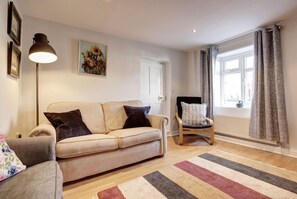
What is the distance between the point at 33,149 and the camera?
1380 millimetres

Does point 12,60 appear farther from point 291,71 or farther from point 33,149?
point 291,71

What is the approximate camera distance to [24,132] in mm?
2420

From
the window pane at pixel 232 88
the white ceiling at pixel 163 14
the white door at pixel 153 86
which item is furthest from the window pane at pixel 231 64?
the white door at pixel 153 86

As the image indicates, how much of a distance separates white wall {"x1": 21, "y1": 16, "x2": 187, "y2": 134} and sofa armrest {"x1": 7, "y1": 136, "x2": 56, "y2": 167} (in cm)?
126

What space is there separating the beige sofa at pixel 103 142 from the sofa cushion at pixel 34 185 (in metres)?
0.58

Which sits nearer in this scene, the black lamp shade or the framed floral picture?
the black lamp shade

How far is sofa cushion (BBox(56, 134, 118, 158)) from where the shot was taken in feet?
5.76

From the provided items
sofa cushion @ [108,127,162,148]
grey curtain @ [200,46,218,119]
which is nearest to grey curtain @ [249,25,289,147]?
grey curtain @ [200,46,218,119]

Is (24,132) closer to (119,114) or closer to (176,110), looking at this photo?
(119,114)

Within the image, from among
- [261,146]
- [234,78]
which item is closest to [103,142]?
[261,146]

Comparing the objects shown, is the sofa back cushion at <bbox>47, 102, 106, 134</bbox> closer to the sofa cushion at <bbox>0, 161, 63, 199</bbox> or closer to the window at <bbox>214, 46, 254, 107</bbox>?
the sofa cushion at <bbox>0, 161, 63, 199</bbox>

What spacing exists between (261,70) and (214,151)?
1589 millimetres

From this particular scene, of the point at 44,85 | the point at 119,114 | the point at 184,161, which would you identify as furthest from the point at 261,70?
the point at 44,85

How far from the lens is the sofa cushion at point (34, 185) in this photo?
905 millimetres
